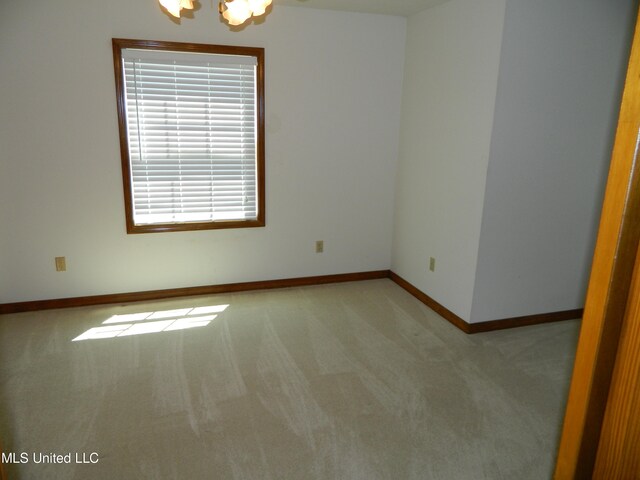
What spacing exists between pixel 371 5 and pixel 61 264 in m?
3.22

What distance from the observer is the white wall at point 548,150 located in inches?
112

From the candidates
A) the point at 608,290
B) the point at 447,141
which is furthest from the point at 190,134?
the point at 608,290

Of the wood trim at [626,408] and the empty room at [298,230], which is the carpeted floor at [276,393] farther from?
the wood trim at [626,408]

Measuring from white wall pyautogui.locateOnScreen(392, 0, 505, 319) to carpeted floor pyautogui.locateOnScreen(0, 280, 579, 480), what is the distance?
0.45 metres

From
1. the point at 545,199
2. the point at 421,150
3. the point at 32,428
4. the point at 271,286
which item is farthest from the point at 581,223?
the point at 32,428

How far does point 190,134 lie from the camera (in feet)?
11.8

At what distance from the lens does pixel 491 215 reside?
305cm

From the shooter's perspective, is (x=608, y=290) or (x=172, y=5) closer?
(x=608, y=290)

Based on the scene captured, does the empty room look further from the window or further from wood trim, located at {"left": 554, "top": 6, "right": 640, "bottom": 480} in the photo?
wood trim, located at {"left": 554, "top": 6, "right": 640, "bottom": 480}

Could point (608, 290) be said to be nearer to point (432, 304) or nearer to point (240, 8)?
point (240, 8)

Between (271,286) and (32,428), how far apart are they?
221 cm

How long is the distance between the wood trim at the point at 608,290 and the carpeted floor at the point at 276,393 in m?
1.49

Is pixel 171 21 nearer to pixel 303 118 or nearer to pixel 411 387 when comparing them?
pixel 303 118

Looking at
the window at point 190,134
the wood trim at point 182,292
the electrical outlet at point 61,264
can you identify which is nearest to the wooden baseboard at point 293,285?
the wood trim at point 182,292
